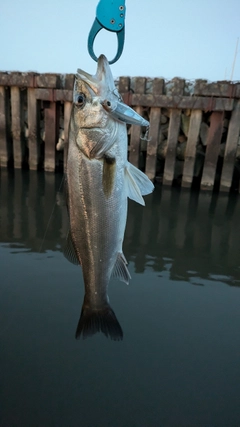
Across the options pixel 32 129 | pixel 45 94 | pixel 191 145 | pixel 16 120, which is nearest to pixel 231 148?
pixel 191 145

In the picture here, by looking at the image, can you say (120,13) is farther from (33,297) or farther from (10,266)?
(10,266)

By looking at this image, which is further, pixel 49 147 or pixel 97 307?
pixel 49 147

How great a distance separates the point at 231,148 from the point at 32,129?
18.6 feet

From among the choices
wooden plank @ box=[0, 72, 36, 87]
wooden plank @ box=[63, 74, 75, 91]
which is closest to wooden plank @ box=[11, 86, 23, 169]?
wooden plank @ box=[0, 72, 36, 87]

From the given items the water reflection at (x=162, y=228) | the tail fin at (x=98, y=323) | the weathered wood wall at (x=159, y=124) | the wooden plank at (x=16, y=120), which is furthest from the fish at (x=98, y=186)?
the wooden plank at (x=16, y=120)

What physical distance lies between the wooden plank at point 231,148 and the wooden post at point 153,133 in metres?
1.89

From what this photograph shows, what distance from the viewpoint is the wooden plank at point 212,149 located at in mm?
8453

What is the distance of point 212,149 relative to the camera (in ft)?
28.3

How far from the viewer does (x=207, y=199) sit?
8359mm

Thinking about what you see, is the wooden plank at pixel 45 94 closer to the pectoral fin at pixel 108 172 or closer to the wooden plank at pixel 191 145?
the wooden plank at pixel 191 145

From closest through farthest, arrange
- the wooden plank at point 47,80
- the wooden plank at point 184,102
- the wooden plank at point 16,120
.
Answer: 1. the wooden plank at point 184,102
2. the wooden plank at point 47,80
3. the wooden plank at point 16,120

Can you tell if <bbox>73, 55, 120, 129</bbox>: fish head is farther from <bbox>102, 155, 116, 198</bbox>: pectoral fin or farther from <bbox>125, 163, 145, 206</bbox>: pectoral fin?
<bbox>125, 163, 145, 206</bbox>: pectoral fin

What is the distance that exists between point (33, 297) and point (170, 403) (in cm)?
194

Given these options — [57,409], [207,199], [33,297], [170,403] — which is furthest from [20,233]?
[207,199]
